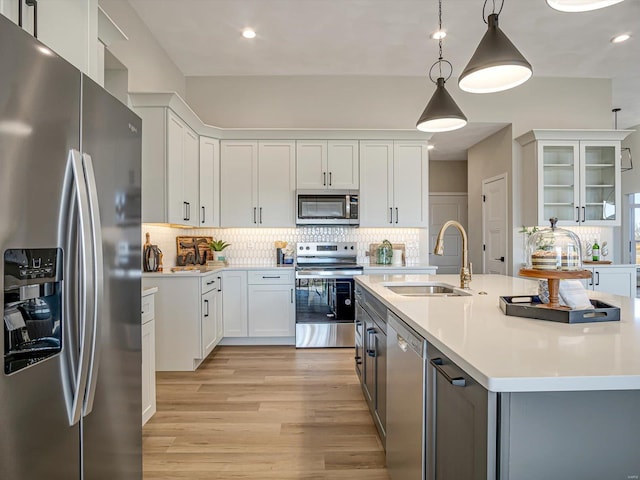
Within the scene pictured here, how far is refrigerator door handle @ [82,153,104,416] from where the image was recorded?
1.18m

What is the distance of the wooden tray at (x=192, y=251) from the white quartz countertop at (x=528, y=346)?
3.23 metres

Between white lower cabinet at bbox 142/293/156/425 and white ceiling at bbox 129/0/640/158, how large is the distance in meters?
2.74

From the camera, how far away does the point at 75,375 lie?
1.12 meters

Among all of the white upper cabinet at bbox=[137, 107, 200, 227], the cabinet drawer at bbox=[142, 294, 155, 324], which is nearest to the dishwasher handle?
the cabinet drawer at bbox=[142, 294, 155, 324]

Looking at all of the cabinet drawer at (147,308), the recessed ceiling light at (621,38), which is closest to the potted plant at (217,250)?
the cabinet drawer at (147,308)

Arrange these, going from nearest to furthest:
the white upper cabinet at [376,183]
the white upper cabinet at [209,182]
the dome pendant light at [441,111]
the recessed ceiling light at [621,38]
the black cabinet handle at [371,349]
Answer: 1. the black cabinet handle at [371,349]
2. the dome pendant light at [441,111]
3. the recessed ceiling light at [621,38]
4. the white upper cabinet at [209,182]
5. the white upper cabinet at [376,183]

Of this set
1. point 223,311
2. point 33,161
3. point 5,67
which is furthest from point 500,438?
point 223,311

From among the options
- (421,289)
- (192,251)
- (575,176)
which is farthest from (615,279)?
(192,251)

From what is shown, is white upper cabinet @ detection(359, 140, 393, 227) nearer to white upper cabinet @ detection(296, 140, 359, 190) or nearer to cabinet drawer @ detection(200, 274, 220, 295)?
white upper cabinet @ detection(296, 140, 359, 190)

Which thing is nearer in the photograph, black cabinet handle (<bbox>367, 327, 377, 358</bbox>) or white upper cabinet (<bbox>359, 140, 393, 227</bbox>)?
black cabinet handle (<bbox>367, 327, 377, 358</bbox>)

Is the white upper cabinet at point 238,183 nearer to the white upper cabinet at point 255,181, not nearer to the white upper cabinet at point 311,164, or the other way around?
the white upper cabinet at point 255,181

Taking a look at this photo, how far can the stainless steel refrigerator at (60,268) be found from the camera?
0.92 m

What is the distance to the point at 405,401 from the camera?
1.52m

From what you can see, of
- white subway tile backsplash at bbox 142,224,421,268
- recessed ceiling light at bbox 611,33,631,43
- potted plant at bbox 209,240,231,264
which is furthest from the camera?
white subway tile backsplash at bbox 142,224,421,268
